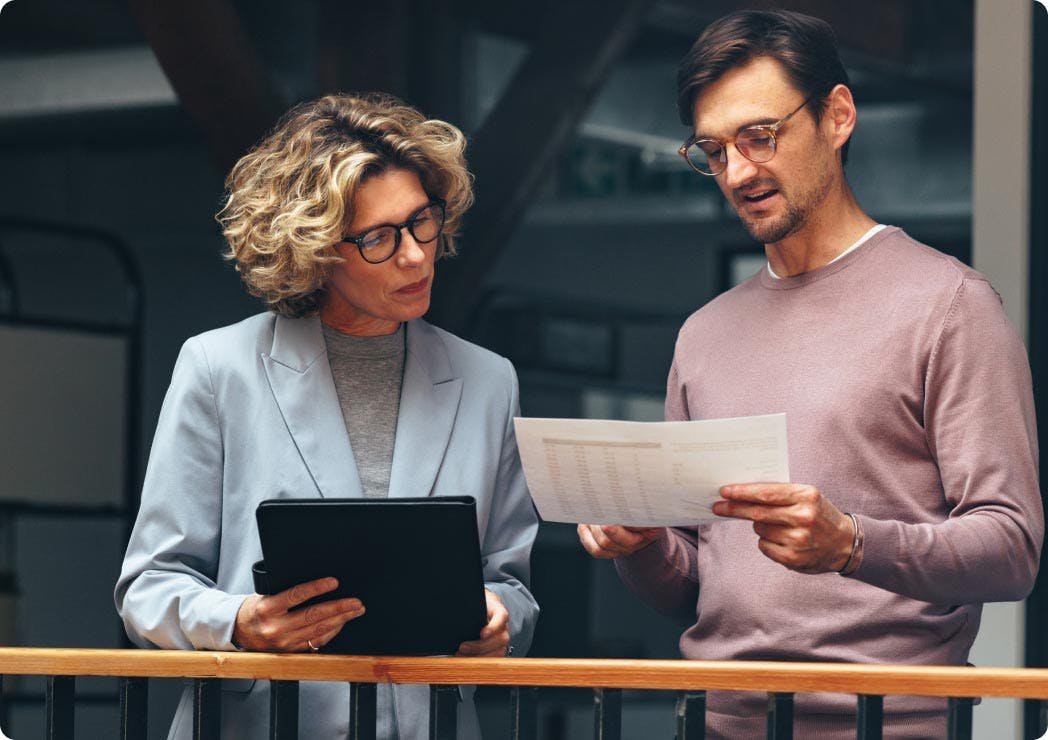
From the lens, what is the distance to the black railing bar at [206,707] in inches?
74.4

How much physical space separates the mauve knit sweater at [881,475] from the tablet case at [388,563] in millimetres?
365

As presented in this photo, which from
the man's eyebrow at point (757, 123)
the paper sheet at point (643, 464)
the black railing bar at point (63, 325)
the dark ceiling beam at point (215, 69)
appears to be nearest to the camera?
the paper sheet at point (643, 464)

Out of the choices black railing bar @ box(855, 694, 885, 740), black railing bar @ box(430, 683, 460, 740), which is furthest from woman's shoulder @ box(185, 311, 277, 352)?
black railing bar @ box(855, 694, 885, 740)

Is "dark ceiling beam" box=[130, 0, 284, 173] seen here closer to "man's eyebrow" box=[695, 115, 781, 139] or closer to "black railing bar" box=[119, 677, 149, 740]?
"man's eyebrow" box=[695, 115, 781, 139]

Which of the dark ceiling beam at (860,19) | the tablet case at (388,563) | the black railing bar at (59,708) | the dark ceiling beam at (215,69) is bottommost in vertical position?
the black railing bar at (59,708)

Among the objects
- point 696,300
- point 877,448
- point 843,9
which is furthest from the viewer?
point 696,300

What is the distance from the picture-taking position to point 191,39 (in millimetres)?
4344

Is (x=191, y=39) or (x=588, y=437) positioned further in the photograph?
(x=191, y=39)

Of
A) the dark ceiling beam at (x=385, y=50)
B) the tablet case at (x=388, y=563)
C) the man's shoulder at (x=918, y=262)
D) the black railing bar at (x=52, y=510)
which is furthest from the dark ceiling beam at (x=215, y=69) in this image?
the tablet case at (x=388, y=563)

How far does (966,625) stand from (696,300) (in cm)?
695

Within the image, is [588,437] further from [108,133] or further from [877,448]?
[108,133]

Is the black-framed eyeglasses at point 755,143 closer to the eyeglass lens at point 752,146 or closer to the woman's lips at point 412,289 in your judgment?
the eyeglass lens at point 752,146

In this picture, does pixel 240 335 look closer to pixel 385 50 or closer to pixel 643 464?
pixel 643 464

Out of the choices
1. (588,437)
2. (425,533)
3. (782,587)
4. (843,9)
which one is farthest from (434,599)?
(843,9)
